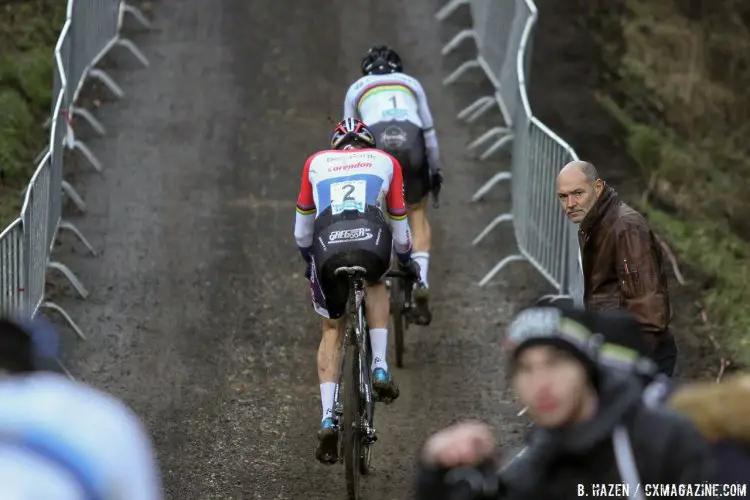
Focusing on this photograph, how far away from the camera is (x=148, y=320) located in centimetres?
Answer: 1178

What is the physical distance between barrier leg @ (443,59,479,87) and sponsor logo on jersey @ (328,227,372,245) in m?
8.57

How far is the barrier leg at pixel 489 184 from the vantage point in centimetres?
1371

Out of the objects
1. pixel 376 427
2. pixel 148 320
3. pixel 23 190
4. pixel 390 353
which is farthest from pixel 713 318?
pixel 23 190

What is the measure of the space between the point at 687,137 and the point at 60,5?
797 cm

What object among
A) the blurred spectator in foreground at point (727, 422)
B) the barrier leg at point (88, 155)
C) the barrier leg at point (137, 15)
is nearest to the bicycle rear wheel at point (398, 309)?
the barrier leg at point (88, 155)

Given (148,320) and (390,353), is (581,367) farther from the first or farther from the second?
(148,320)

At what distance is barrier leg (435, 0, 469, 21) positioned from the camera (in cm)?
1816

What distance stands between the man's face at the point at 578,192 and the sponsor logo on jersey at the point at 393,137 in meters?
3.62

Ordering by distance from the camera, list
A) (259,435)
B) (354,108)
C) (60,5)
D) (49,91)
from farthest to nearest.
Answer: (60,5) < (49,91) < (354,108) < (259,435)

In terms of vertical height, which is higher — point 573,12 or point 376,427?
point 573,12

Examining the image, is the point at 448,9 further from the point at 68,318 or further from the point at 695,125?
the point at 68,318

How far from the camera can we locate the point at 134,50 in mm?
17094

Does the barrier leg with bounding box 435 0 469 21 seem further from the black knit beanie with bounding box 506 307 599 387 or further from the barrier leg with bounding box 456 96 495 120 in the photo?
the black knit beanie with bounding box 506 307 599 387

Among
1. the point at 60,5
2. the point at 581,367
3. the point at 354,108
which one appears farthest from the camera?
the point at 60,5
